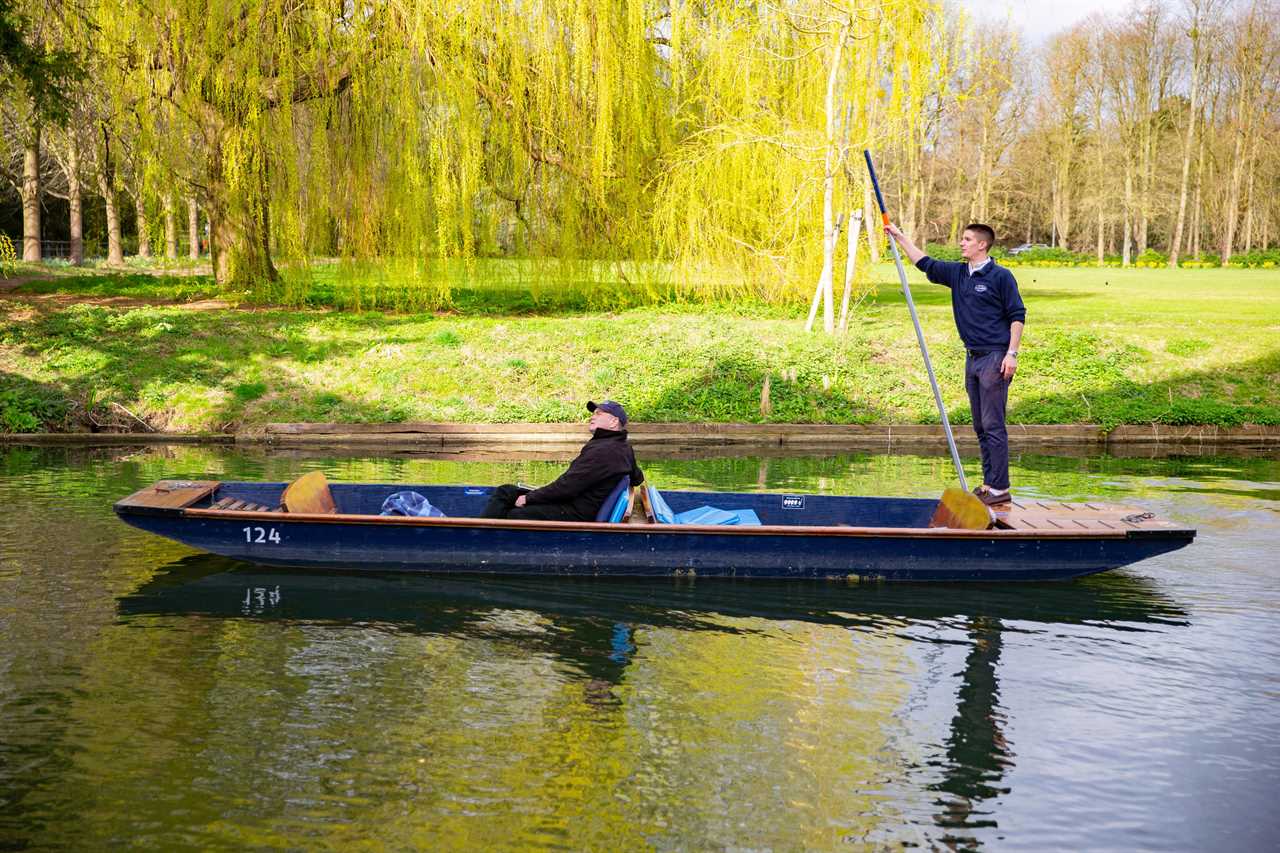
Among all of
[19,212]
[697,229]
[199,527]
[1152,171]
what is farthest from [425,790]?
[1152,171]

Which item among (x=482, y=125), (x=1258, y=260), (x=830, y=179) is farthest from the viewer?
(x=1258, y=260)

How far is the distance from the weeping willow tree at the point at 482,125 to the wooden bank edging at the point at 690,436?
4.70 m

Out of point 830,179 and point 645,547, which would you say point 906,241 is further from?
point 830,179

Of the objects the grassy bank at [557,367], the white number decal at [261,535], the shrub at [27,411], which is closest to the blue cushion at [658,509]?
the white number decal at [261,535]

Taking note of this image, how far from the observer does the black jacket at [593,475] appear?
944 cm

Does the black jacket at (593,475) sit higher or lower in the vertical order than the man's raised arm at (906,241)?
lower

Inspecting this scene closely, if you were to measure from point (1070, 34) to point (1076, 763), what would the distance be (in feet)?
198

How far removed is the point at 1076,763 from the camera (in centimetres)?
604

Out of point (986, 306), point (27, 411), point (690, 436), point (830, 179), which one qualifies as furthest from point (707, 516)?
point (27, 411)

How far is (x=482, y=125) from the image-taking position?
75.0 ft

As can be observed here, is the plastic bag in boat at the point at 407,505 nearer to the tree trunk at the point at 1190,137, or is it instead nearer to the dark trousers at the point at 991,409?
the dark trousers at the point at 991,409

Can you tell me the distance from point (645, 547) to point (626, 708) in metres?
2.77

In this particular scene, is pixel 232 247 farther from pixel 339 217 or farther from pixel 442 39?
pixel 442 39

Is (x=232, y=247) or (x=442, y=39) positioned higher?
(x=442, y=39)
